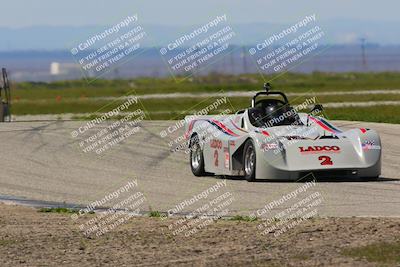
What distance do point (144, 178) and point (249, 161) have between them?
6.94 feet

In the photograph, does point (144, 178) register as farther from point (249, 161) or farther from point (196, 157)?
point (249, 161)

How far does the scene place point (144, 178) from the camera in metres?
20.7

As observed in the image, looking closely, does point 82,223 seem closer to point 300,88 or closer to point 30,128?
point 30,128

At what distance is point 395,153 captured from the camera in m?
24.3

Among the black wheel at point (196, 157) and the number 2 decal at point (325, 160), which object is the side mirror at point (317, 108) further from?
the black wheel at point (196, 157)

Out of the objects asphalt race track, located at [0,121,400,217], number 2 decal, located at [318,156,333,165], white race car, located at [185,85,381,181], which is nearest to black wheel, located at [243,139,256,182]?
white race car, located at [185,85,381,181]

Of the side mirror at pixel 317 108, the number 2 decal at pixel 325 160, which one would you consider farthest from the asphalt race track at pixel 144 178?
the side mirror at pixel 317 108

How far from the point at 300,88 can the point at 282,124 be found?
5057 cm

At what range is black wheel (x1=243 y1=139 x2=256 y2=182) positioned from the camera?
19.2 meters

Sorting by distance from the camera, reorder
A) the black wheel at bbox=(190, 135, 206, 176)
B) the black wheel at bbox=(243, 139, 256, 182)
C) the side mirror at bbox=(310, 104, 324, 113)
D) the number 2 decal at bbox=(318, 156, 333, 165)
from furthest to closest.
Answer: the black wheel at bbox=(190, 135, 206, 176) < the side mirror at bbox=(310, 104, 324, 113) < the black wheel at bbox=(243, 139, 256, 182) < the number 2 decal at bbox=(318, 156, 333, 165)

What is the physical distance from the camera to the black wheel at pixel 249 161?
19250mm

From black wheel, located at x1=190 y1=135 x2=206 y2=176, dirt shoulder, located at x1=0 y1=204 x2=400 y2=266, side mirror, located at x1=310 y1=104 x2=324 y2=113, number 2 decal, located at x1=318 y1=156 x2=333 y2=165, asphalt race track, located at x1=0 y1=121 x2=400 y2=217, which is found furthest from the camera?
black wheel, located at x1=190 y1=135 x2=206 y2=176

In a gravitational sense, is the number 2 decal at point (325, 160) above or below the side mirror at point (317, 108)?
below

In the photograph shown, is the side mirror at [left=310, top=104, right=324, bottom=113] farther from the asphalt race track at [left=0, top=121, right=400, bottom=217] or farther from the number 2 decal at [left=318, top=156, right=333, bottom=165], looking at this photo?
the number 2 decal at [left=318, top=156, right=333, bottom=165]
